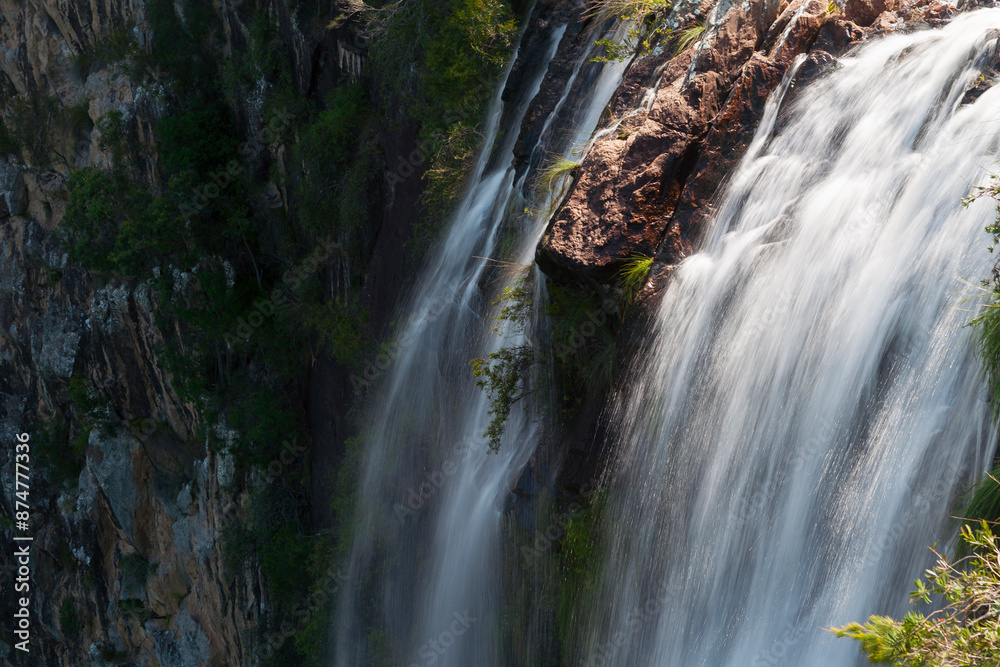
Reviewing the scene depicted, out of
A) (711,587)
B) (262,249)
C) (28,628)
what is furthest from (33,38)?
(711,587)

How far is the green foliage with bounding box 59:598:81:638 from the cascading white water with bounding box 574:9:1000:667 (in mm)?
17028

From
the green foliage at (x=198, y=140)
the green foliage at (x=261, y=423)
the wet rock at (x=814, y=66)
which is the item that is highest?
the green foliage at (x=198, y=140)

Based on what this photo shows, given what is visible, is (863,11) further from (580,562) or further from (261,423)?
(261,423)

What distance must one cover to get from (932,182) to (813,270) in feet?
2.62

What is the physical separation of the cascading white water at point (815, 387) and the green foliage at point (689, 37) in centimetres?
121

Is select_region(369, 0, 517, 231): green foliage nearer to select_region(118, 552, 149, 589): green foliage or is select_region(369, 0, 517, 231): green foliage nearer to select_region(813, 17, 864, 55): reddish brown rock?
select_region(813, 17, 864, 55): reddish brown rock

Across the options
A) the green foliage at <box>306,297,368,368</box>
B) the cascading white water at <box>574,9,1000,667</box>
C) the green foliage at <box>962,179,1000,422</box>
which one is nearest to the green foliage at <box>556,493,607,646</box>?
the cascading white water at <box>574,9,1000,667</box>

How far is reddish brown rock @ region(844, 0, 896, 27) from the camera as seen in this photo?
18.0 ft

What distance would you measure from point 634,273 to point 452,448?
10.7 ft

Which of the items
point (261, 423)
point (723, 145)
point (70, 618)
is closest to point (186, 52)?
point (261, 423)

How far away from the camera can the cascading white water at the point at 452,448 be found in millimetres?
6828

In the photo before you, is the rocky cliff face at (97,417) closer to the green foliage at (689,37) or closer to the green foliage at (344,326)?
the green foliage at (344,326)

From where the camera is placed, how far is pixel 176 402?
15.3 metres

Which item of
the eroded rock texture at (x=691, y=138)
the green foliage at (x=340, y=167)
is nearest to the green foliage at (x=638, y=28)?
the eroded rock texture at (x=691, y=138)
